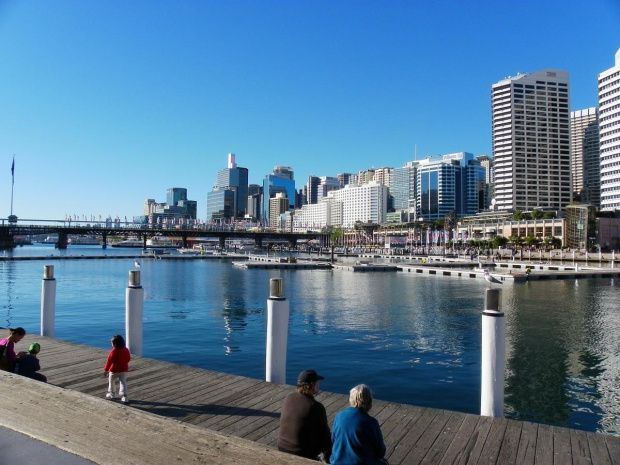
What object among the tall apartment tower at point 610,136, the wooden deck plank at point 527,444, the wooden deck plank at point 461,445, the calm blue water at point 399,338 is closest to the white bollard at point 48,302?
the calm blue water at point 399,338

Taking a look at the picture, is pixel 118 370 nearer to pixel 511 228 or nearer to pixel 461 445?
pixel 461 445

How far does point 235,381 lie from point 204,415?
6.92ft

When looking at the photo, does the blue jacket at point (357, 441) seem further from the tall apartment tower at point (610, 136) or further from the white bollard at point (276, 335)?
the tall apartment tower at point (610, 136)

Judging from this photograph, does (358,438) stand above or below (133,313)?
below

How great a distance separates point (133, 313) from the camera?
12047 mm

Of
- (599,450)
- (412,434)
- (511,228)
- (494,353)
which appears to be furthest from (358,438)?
(511,228)

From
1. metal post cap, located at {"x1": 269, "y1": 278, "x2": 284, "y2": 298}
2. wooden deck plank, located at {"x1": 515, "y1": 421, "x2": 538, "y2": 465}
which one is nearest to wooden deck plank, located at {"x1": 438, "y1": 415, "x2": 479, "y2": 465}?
wooden deck plank, located at {"x1": 515, "y1": 421, "x2": 538, "y2": 465}

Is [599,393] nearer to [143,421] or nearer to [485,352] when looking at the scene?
[485,352]

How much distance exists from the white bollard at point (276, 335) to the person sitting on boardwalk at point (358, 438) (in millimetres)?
4826

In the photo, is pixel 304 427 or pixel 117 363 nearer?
pixel 304 427

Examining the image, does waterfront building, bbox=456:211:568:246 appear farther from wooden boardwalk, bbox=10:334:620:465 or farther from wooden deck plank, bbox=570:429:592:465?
wooden deck plank, bbox=570:429:592:465

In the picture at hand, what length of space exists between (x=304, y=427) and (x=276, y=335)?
4.53 m

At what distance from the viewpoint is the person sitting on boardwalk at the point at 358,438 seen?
4984 millimetres

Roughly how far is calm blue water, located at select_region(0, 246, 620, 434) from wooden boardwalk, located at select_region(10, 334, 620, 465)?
529cm
